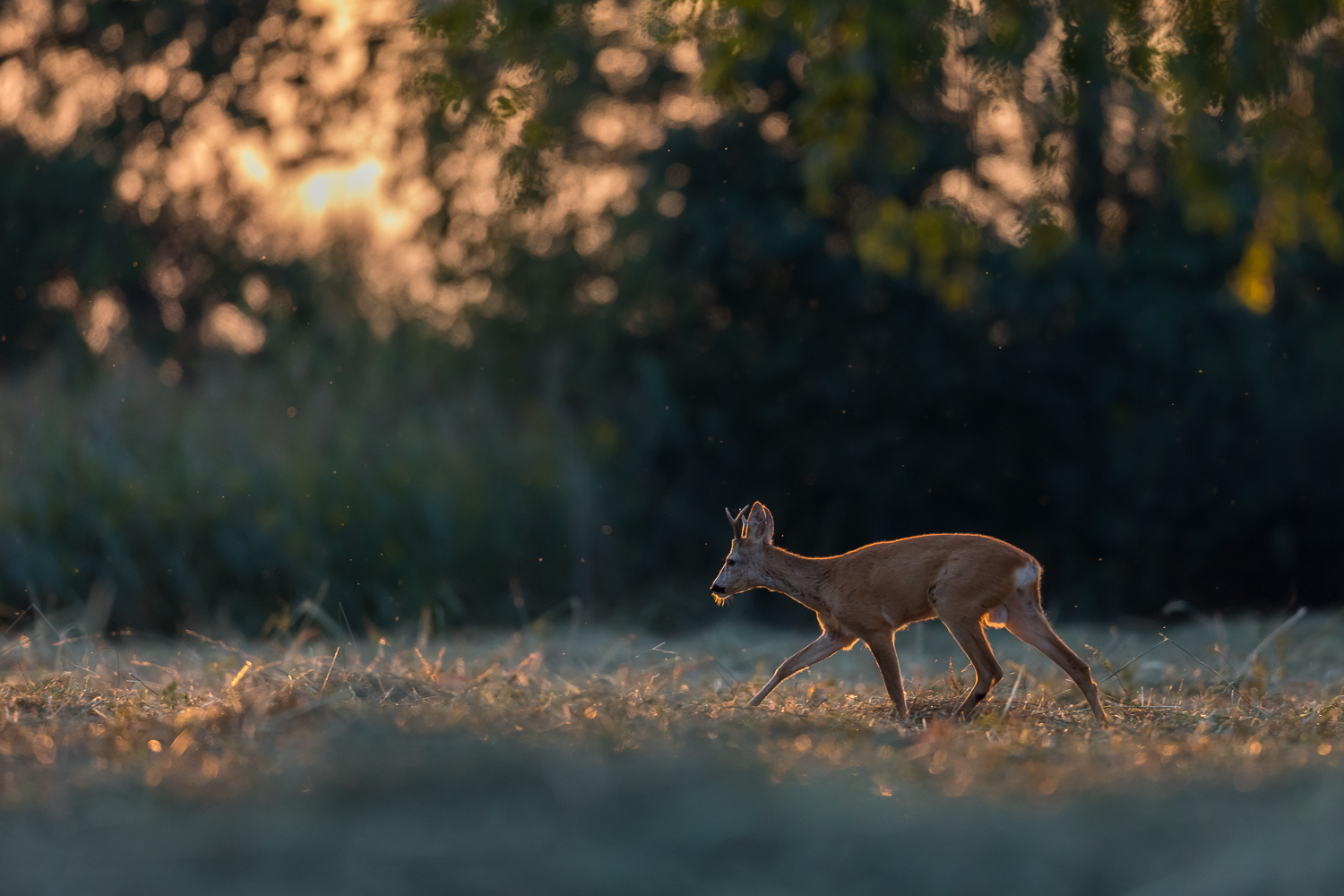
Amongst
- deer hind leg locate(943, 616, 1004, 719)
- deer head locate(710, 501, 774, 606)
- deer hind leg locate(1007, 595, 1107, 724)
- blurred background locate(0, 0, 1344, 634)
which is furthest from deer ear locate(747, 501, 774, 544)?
blurred background locate(0, 0, 1344, 634)

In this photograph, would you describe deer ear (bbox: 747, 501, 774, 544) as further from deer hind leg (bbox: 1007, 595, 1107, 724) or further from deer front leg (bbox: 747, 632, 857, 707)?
deer hind leg (bbox: 1007, 595, 1107, 724)

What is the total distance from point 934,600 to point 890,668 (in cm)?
30

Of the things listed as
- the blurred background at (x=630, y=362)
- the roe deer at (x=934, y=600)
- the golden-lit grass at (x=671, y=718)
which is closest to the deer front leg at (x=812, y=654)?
the roe deer at (x=934, y=600)

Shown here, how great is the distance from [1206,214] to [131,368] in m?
8.70

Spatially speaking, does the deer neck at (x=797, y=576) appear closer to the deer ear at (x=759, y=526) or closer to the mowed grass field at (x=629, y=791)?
the deer ear at (x=759, y=526)

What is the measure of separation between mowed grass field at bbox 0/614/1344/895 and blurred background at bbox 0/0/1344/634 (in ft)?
18.0

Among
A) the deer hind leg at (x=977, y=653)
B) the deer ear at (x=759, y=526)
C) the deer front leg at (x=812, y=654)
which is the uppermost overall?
the deer ear at (x=759, y=526)

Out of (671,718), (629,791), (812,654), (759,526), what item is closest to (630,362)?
(759,526)

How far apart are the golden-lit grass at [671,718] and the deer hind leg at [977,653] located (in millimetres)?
92

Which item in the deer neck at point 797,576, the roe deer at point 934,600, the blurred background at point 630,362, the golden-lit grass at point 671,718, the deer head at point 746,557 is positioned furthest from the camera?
the blurred background at point 630,362

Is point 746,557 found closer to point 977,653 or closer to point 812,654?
point 812,654

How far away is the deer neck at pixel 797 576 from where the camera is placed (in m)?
5.35

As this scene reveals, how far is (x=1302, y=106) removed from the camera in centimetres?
673

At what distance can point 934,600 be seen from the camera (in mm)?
4895
